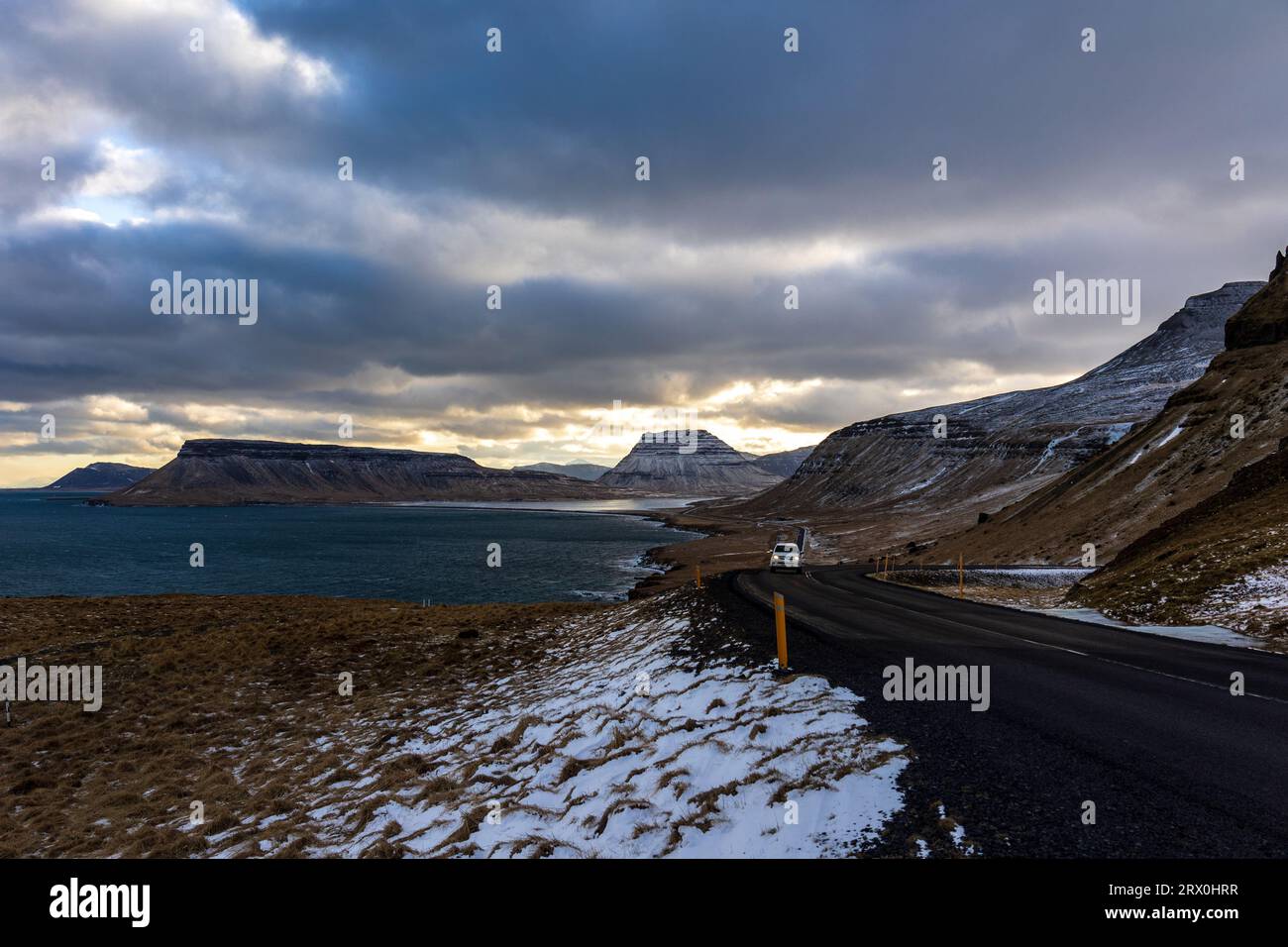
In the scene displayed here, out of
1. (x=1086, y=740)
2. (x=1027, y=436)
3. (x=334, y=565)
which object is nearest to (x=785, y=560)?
(x=1086, y=740)

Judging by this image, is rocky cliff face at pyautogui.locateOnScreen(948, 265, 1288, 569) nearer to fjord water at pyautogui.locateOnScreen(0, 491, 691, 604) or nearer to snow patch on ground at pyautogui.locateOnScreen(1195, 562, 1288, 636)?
snow patch on ground at pyautogui.locateOnScreen(1195, 562, 1288, 636)

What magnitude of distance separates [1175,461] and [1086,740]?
5008cm

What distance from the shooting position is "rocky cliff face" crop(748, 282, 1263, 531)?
12144 centimetres

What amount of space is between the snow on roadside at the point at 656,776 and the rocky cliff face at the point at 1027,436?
307ft

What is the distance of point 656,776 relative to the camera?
25.7ft

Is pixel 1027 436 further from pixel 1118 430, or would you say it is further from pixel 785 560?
pixel 785 560

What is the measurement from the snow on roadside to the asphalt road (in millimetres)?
692

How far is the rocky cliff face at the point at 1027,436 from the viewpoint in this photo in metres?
121

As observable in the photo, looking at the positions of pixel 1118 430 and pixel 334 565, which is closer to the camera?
pixel 334 565

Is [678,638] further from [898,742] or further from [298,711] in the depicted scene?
[298,711]

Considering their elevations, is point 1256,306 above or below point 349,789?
above

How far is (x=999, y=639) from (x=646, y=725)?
9429 mm
